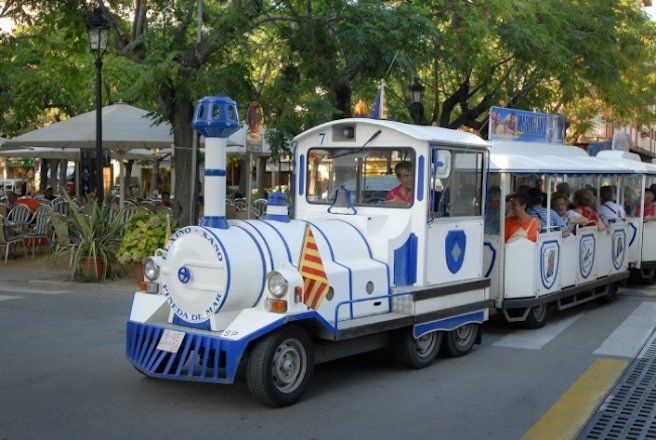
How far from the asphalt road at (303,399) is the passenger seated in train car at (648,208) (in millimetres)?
4947

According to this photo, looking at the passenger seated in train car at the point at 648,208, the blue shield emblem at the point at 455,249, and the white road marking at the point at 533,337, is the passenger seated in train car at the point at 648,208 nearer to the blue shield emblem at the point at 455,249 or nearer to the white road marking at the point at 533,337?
the white road marking at the point at 533,337

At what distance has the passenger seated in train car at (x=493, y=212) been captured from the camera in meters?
9.70

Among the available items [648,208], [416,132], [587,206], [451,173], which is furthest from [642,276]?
[416,132]

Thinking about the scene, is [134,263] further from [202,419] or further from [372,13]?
[202,419]

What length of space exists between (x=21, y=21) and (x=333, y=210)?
10918 millimetres

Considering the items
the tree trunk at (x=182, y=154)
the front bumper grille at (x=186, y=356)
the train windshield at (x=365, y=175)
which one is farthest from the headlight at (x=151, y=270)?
the tree trunk at (x=182, y=154)

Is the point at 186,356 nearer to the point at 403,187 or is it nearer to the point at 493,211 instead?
the point at 403,187

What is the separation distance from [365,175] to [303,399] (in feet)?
7.95

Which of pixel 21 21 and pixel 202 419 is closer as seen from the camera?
pixel 202 419

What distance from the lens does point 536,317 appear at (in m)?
10.0

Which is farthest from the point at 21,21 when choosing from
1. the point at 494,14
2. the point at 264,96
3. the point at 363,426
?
the point at 363,426

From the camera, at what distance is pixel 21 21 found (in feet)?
52.6

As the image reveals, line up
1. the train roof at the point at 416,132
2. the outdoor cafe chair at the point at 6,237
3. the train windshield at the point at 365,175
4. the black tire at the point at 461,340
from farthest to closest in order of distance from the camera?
1. the outdoor cafe chair at the point at 6,237
2. the black tire at the point at 461,340
3. the train windshield at the point at 365,175
4. the train roof at the point at 416,132

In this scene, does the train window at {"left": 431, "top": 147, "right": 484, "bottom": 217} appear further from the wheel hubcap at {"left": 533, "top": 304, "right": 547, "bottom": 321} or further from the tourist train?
the wheel hubcap at {"left": 533, "top": 304, "right": 547, "bottom": 321}
